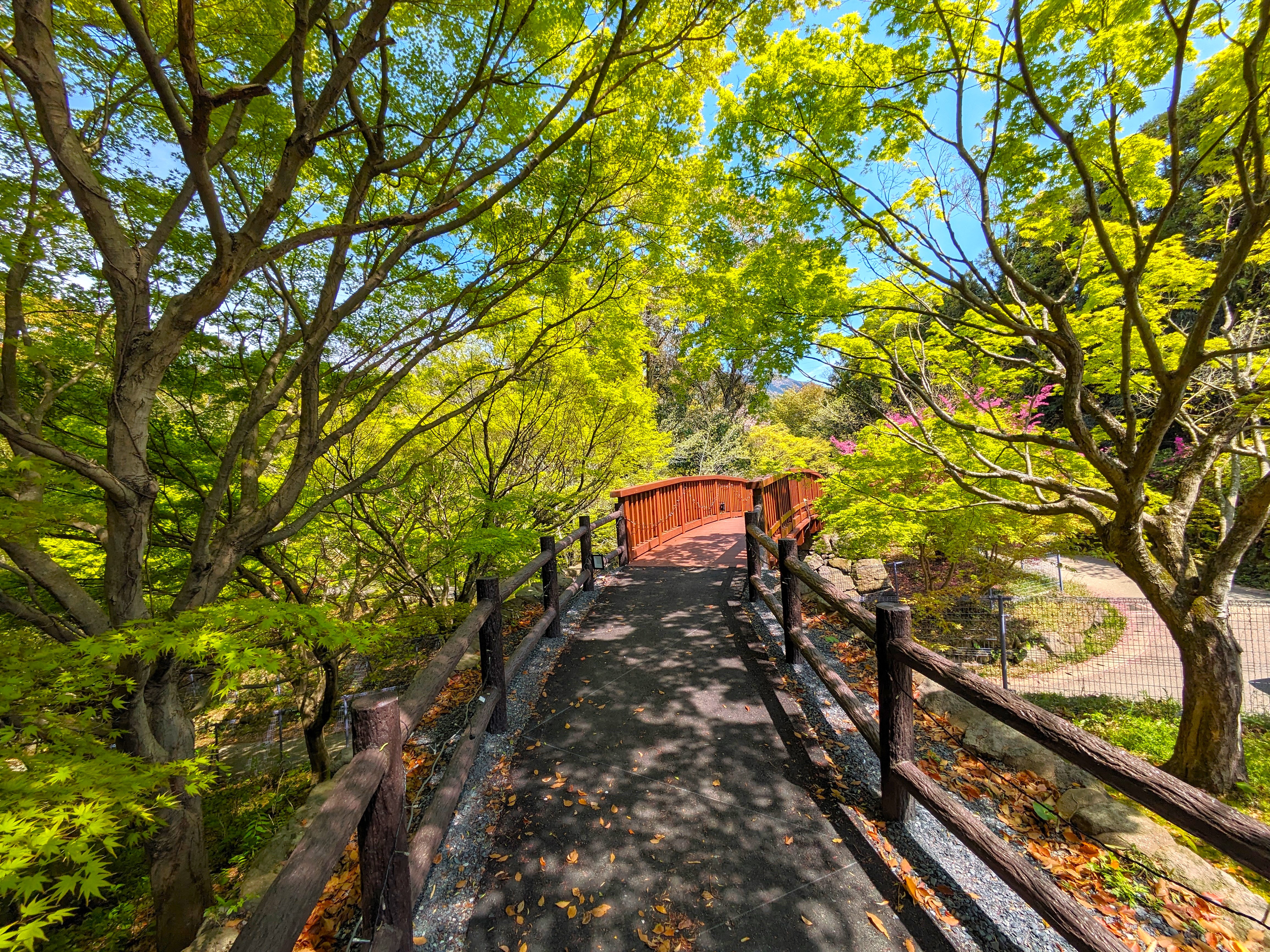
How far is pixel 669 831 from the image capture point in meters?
2.38

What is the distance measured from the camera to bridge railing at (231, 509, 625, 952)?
1.13m

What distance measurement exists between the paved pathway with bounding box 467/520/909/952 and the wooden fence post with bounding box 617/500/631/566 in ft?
11.1

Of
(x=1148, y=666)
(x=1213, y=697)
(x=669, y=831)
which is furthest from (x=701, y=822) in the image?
(x=1148, y=666)

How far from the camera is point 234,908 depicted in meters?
2.49

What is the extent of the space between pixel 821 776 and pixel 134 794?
9.83ft

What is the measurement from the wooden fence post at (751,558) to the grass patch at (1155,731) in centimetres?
292

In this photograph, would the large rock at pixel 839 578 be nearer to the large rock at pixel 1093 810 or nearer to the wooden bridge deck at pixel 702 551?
the wooden bridge deck at pixel 702 551

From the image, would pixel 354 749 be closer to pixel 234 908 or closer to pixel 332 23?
pixel 234 908

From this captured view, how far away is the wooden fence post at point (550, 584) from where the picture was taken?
4.48 meters

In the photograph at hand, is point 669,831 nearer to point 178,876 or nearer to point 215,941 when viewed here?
point 215,941

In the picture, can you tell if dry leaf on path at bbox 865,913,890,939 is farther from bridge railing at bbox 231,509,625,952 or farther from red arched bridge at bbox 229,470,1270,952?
bridge railing at bbox 231,509,625,952

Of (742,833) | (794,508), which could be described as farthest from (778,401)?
(742,833)

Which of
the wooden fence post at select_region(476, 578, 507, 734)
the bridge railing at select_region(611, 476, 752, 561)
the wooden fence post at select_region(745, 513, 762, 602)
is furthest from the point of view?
the bridge railing at select_region(611, 476, 752, 561)

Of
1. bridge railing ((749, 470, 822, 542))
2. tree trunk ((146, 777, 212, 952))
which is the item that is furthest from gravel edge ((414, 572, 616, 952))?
bridge railing ((749, 470, 822, 542))
